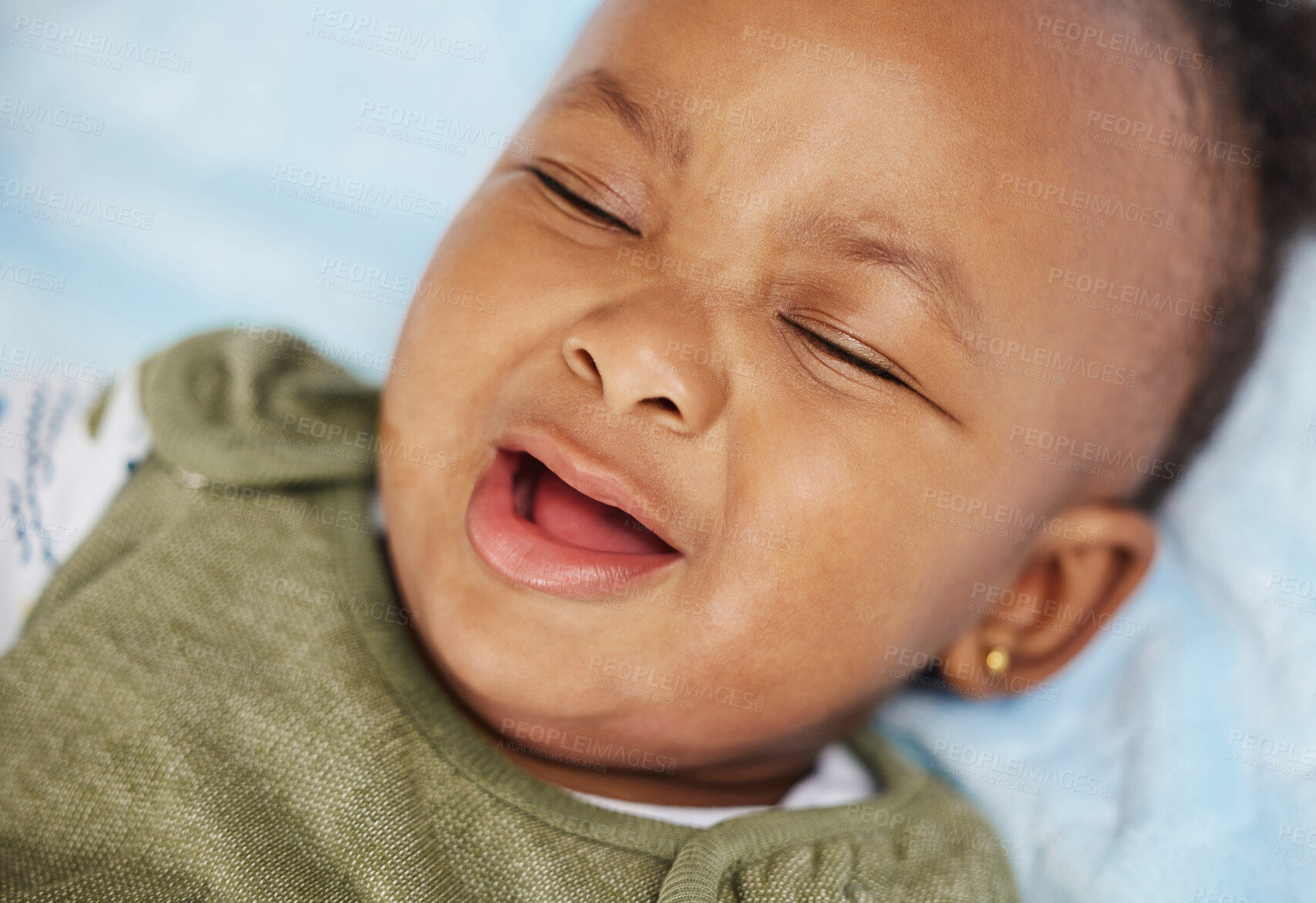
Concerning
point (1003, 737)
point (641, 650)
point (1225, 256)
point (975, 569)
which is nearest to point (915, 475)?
point (975, 569)

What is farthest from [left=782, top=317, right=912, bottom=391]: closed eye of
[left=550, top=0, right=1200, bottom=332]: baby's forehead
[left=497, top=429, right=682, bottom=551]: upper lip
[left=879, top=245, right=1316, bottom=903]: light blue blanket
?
[left=879, top=245, right=1316, bottom=903]: light blue blanket

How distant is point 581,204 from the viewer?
3.86ft

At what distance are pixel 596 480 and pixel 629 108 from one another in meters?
0.41

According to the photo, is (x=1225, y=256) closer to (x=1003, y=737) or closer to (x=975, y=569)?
(x=975, y=569)

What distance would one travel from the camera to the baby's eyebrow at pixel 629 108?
1072 millimetres

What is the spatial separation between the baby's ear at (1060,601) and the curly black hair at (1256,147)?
0.41 ft

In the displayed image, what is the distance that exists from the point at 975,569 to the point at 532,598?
535 mm

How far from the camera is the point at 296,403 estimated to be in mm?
1499

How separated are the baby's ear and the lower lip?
1.82 feet

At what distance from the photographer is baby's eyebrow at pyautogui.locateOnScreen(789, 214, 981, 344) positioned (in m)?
1.04
